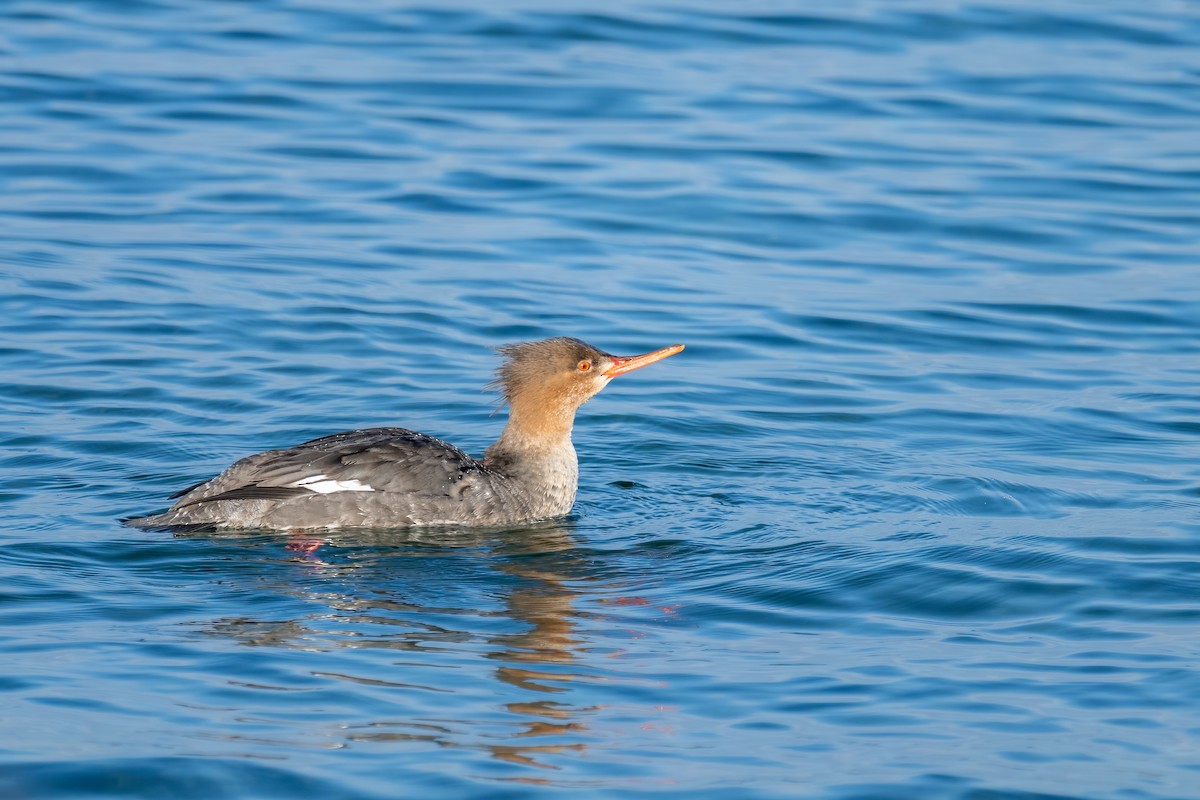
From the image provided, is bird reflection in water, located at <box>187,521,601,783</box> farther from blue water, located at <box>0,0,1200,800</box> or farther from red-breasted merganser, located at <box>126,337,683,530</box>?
red-breasted merganser, located at <box>126,337,683,530</box>

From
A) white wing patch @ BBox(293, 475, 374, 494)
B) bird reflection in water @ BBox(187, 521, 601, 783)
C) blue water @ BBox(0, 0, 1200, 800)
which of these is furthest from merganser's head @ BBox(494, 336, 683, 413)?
white wing patch @ BBox(293, 475, 374, 494)

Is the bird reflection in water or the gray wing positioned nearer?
the bird reflection in water

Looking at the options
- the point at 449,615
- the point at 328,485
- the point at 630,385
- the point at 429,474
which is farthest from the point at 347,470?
the point at 630,385

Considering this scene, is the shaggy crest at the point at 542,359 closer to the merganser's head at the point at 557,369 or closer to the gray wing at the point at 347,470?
the merganser's head at the point at 557,369

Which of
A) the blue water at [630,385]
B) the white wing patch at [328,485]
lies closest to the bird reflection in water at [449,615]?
the blue water at [630,385]

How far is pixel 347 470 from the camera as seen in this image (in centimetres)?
895

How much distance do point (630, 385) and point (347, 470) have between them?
3.61 metres

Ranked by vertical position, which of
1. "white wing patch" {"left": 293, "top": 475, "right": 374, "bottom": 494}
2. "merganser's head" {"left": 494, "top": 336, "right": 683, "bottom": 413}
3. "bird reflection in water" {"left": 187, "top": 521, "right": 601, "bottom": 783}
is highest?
"merganser's head" {"left": 494, "top": 336, "right": 683, "bottom": 413}

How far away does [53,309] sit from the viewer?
40.5 feet

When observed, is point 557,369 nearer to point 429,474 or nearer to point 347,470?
point 429,474

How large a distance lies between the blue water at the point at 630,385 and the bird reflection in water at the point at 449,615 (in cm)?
3

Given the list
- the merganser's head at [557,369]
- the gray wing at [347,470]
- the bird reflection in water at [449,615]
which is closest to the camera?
the bird reflection in water at [449,615]

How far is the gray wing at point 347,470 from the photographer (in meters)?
8.80

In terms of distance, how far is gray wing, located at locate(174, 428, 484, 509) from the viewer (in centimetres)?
880
